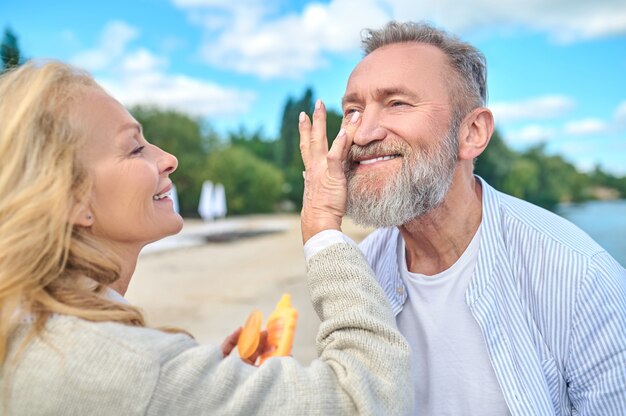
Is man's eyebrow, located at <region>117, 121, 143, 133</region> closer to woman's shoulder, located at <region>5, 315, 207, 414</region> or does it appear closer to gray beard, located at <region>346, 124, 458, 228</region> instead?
woman's shoulder, located at <region>5, 315, 207, 414</region>

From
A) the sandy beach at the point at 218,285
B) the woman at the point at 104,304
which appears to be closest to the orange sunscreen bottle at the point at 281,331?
the woman at the point at 104,304

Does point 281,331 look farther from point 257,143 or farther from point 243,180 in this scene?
point 257,143

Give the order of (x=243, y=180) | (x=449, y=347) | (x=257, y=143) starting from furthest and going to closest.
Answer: (x=257, y=143), (x=243, y=180), (x=449, y=347)

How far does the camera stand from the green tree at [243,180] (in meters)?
45.7

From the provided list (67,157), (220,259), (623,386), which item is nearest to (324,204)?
(67,157)

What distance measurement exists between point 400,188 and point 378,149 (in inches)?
8.2

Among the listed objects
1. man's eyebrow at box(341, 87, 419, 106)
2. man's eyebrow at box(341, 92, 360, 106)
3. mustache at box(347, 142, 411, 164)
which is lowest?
mustache at box(347, 142, 411, 164)

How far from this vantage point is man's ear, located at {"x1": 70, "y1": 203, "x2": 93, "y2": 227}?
1562 mm

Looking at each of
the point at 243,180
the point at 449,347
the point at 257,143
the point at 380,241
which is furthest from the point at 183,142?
the point at 449,347

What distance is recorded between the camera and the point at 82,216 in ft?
5.22

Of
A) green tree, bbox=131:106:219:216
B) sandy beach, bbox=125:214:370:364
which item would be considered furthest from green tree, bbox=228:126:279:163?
sandy beach, bbox=125:214:370:364

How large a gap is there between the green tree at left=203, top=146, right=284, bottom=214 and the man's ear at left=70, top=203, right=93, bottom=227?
44.4 metres

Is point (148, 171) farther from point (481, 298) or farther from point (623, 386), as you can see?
point (623, 386)

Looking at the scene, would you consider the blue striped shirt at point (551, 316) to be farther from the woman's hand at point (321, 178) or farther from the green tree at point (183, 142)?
the green tree at point (183, 142)
